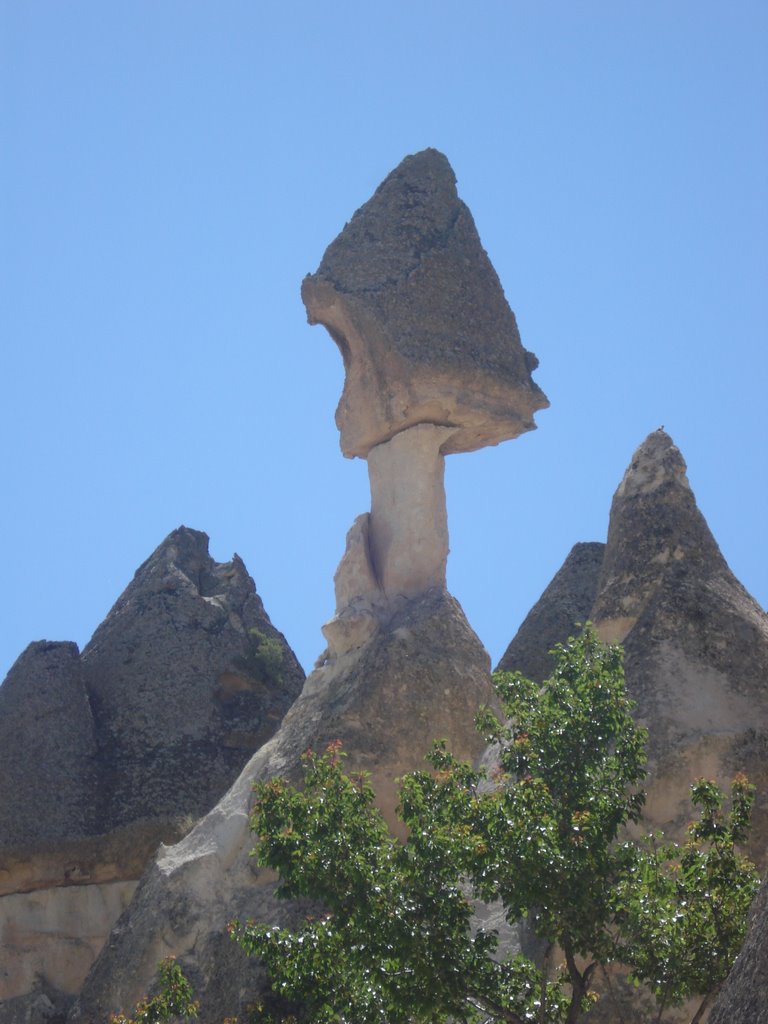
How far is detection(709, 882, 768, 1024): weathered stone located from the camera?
9.84 meters

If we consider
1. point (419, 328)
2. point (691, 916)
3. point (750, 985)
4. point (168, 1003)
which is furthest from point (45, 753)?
point (750, 985)

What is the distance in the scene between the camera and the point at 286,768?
19.6 m

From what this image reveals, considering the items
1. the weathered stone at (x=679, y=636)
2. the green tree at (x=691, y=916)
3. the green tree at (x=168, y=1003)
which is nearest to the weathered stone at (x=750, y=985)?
Result: the green tree at (x=691, y=916)

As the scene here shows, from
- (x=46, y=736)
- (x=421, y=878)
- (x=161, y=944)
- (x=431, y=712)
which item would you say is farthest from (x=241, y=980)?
(x=46, y=736)

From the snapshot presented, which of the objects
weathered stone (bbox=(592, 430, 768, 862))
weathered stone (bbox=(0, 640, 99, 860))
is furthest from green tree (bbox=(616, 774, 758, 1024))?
weathered stone (bbox=(0, 640, 99, 860))

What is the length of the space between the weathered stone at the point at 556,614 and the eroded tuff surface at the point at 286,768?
7.08ft

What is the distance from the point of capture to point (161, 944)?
18.4 m

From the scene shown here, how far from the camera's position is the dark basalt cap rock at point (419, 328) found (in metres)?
22.1

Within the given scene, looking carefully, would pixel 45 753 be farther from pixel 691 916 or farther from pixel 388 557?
pixel 691 916

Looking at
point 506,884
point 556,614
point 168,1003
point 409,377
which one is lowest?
point 168,1003

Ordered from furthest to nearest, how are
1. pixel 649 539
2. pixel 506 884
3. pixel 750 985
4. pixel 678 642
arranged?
pixel 649 539, pixel 678 642, pixel 506 884, pixel 750 985

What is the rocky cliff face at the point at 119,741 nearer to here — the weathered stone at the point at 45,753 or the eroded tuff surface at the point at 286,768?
the weathered stone at the point at 45,753

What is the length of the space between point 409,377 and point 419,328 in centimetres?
68

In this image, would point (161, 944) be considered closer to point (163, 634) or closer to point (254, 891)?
point (254, 891)
